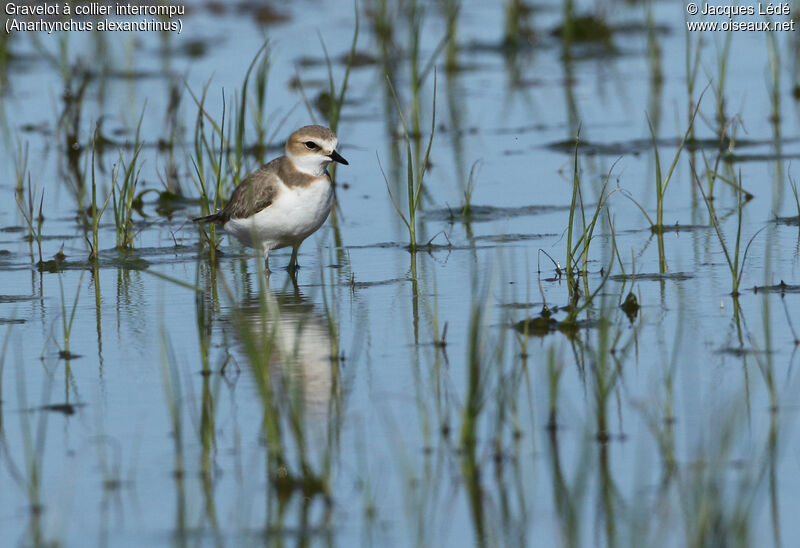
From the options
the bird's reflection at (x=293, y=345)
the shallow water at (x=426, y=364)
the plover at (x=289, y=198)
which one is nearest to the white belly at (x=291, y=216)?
the plover at (x=289, y=198)

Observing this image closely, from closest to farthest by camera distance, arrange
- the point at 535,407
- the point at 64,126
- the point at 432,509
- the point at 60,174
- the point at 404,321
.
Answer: the point at 432,509
the point at 535,407
the point at 404,321
the point at 60,174
the point at 64,126

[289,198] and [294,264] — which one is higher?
[289,198]

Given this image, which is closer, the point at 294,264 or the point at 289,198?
the point at 289,198

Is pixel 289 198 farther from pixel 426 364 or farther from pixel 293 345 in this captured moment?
pixel 426 364

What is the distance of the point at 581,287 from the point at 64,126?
6384 mm

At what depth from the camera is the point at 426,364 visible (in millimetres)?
5457

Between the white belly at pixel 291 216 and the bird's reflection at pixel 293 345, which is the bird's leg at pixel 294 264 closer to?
the white belly at pixel 291 216

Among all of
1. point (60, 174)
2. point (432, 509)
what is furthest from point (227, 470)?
point (60, 174)

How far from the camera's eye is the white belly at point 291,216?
24.7ft

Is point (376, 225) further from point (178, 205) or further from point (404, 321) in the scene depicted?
point (404, 321)

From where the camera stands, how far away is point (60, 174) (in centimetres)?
1076

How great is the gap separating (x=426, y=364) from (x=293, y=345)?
2.47ft

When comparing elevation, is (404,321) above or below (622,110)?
below

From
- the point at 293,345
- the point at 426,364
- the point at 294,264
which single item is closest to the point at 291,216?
the point at 294,264
